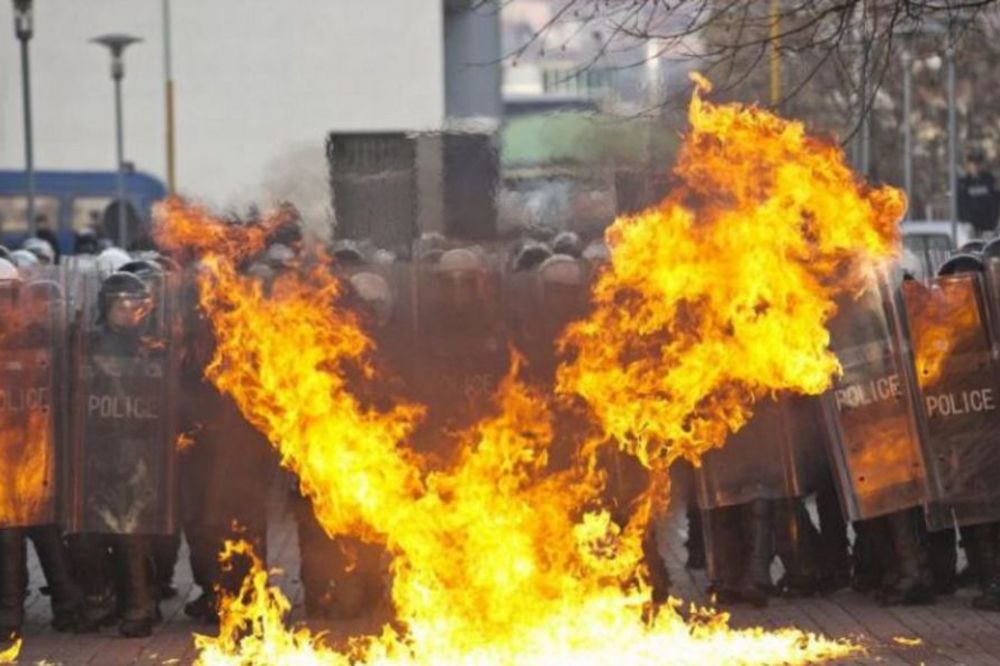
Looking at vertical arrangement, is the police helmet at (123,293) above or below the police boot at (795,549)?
above

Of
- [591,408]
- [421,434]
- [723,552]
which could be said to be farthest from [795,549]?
[591,408]

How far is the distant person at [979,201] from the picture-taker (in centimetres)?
2525

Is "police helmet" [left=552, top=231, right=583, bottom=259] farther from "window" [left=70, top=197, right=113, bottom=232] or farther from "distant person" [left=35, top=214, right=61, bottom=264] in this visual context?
"window" [left=70, top=197, right=113, bottom=232]

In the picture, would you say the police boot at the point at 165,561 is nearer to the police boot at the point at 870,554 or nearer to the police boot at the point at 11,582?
the police boot at the point at 11,582

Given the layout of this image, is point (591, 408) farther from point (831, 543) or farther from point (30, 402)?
point (30, 402)

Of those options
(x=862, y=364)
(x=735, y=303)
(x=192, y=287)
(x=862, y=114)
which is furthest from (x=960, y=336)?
(x=192, y=287)

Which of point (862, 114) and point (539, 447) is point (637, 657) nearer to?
point (539, 447)

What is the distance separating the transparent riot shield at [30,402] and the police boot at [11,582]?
9 centimetres

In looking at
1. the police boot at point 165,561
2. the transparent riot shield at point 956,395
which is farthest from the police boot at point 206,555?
the transparent riot shield at point 956,395

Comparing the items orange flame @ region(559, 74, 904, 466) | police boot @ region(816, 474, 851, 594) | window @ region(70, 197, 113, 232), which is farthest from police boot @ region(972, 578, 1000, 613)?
window @ region(70, 197, 113, 232)

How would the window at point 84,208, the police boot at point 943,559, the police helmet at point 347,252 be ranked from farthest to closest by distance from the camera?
1. the window at point 84,208
2. the police helmet at point 347,252
3. the police boot at point 943,559

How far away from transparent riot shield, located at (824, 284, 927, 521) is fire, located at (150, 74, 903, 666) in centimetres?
76

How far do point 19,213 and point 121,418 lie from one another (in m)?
30.4

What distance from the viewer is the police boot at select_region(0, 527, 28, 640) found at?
1090 cm
